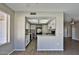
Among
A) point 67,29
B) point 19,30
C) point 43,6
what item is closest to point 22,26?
point 19,30

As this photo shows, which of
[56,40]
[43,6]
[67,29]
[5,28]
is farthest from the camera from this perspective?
[67,29]

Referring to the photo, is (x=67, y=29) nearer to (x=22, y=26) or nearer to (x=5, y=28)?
(x=22, y=26)

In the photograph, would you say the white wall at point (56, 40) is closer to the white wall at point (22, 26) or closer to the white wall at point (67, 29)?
the white wall at point (22, 26)

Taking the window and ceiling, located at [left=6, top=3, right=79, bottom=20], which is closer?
ceiling, located at [left=6, top=3, right=79, bottom=20]

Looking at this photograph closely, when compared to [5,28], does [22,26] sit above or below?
above

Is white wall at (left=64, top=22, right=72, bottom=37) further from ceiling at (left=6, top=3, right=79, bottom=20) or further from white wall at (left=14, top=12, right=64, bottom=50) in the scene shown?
ceiling at (left=6, top=3, right=79, bottom=20)

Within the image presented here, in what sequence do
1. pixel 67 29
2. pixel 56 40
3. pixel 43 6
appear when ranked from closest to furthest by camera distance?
pixel 43 6
pixel 56 40
pixel 67 29

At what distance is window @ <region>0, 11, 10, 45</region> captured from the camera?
5.43m

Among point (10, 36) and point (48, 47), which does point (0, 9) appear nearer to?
point (10, 36)

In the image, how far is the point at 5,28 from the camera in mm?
5648

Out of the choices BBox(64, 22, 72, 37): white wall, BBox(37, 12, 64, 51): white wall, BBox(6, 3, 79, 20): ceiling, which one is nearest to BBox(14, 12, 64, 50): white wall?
BBox(37, 12, 64, 51): white wall

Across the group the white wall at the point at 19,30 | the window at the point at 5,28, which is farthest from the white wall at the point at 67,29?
the window at the point at 5,28

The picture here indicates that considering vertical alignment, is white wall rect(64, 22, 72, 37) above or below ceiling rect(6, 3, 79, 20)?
below

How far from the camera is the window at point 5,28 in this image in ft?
17.8
